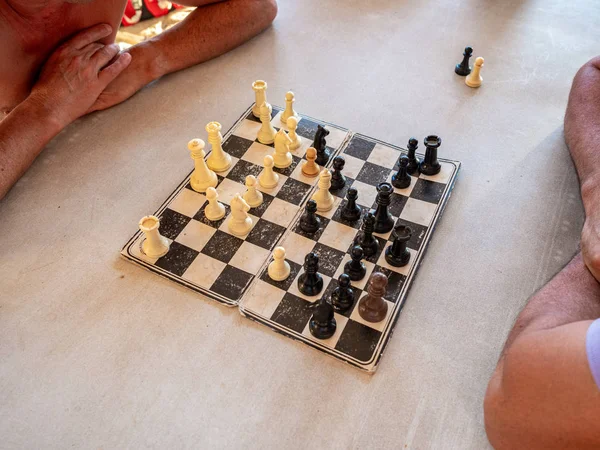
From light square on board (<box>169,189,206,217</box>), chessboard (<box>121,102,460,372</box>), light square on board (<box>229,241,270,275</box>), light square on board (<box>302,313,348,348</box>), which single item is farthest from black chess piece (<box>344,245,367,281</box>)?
light square on board (<box>169,189,206,217</box>)

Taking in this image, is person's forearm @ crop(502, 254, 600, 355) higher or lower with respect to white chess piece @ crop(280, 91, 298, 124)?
lower

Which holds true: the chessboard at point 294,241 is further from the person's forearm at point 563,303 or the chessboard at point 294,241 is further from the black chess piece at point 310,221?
the person's forearm at point 563,303

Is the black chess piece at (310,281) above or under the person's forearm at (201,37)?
under

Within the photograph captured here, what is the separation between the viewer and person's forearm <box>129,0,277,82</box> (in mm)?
1955

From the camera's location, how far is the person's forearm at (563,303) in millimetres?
1104

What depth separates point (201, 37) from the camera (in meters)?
2.03

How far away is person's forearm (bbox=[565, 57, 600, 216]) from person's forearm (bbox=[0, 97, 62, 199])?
5.30 feet

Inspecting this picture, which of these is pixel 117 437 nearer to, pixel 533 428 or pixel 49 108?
pixel 533 428

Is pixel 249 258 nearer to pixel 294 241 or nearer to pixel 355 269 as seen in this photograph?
pixel 294 241

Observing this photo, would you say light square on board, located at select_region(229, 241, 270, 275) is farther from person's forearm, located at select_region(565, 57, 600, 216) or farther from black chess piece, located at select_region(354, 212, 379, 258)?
person's forearm, located at select_region(565, 57, 600, 216)

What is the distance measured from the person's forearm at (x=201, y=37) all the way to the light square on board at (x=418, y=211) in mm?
1028

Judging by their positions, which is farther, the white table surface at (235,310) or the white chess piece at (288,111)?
the white chess piece at (288,111)

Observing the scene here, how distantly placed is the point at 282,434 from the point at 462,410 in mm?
393

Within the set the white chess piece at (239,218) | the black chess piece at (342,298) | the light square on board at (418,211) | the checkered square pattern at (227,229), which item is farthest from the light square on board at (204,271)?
the light square on board at (418,211)
